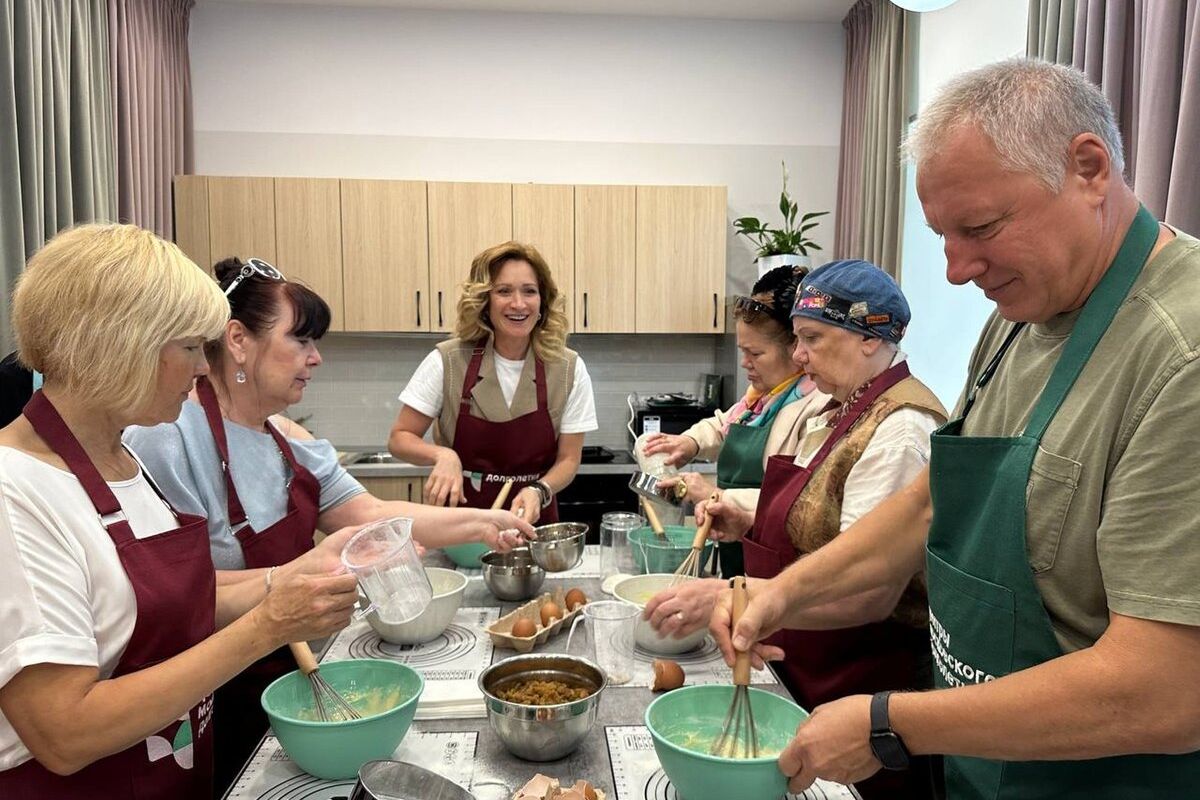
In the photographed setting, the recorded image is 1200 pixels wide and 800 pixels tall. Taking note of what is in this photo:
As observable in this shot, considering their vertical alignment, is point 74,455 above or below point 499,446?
above

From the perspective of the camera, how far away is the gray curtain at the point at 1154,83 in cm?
215

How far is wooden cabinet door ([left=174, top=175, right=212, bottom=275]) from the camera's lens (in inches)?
176

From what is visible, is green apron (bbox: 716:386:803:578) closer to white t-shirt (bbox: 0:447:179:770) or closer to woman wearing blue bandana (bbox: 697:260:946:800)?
woman wearing blue bandana (bbox: 697:260:946:800)

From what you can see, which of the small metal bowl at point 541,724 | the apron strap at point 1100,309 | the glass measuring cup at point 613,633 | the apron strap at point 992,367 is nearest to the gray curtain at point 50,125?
the glass measuring cup at point 613,633

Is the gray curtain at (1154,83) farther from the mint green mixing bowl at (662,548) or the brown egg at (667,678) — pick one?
the brown egg at (667,678)

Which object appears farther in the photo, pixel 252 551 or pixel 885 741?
pixel 252 551

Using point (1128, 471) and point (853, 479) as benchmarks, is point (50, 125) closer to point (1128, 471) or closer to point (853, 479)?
point (853, 479)

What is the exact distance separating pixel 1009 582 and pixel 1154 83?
1980 mm

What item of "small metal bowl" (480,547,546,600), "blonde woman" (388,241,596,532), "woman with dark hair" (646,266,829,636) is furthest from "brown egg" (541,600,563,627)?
"blonde woman" (388,241,596,532)

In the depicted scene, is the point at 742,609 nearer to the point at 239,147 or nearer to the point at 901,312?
the point at 901,312

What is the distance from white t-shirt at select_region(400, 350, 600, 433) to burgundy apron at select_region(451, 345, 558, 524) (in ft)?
0.27

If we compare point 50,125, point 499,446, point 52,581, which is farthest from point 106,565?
point 50,125

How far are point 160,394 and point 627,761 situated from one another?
0.99 metres

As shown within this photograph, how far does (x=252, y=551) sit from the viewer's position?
72.7 inches
